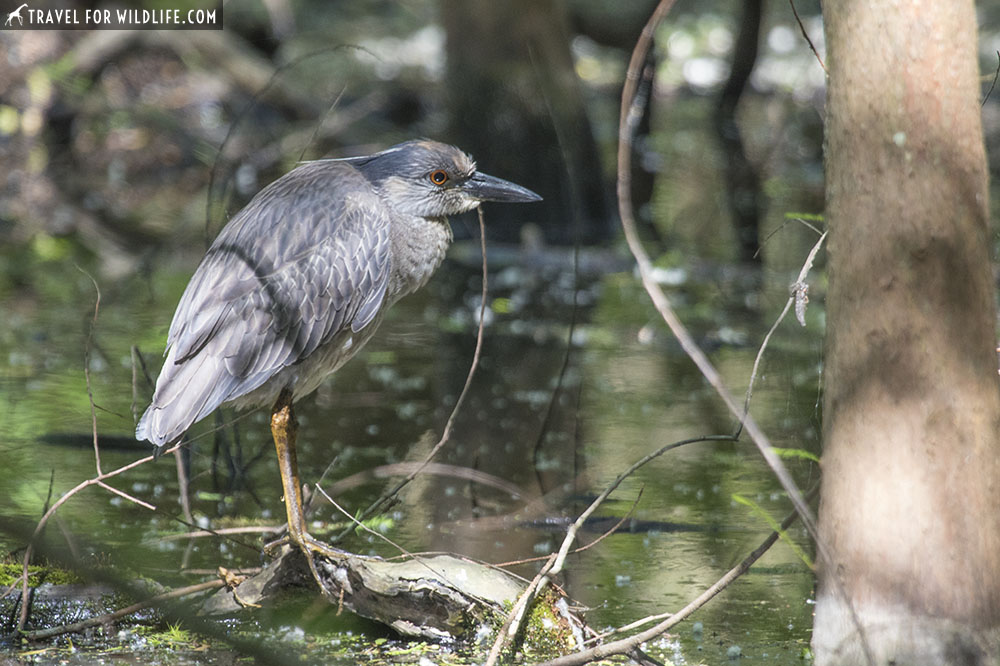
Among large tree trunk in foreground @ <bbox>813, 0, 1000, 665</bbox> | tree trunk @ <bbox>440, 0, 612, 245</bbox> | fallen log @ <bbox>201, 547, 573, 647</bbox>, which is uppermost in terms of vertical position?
tree trunk @ <bbox>440, 0, 612, 245</bbox>

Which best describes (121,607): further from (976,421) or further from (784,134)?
(784,134)

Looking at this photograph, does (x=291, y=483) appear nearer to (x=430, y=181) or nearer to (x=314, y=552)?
(x=314, y=552)

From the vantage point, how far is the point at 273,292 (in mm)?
3951

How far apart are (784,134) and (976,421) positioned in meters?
13.5

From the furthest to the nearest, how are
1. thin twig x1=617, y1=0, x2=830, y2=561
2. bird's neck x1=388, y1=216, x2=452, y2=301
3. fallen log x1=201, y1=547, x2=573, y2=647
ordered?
bird's neck x1=388, y1=216, x2=452, y2=301
fallen log x1=201, y1=547, x2=573, y2=647
thin twig x1=617, y1=0, x2=830, y2=561

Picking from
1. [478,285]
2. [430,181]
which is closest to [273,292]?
[430,181]

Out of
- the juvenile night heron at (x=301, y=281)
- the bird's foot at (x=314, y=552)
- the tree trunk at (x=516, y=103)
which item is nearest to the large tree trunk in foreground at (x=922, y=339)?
the bird's foot at (x=314, y=552)

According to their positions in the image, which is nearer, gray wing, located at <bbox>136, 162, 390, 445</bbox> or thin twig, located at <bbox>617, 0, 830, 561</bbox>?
thin twig, located at <bbox>617, 0, 830, 561</bbox>

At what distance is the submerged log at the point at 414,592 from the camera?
3.49 meters

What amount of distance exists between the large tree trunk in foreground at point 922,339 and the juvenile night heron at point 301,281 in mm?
1696

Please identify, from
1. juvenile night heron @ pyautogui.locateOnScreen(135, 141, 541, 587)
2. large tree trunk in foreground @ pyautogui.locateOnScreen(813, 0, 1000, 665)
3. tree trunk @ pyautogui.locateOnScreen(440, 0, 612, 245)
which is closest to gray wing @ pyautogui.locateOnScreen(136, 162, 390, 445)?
juvenile night heron @ pyautogui.locateOnScreen(135, 141, 541, 587)

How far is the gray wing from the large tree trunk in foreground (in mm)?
1844

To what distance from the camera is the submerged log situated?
349cm

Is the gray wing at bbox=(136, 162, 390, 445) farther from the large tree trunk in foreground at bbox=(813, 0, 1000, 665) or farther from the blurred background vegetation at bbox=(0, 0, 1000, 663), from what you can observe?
the large tree trunk in foreground at bbox=(813, 0, 1000, 665)
